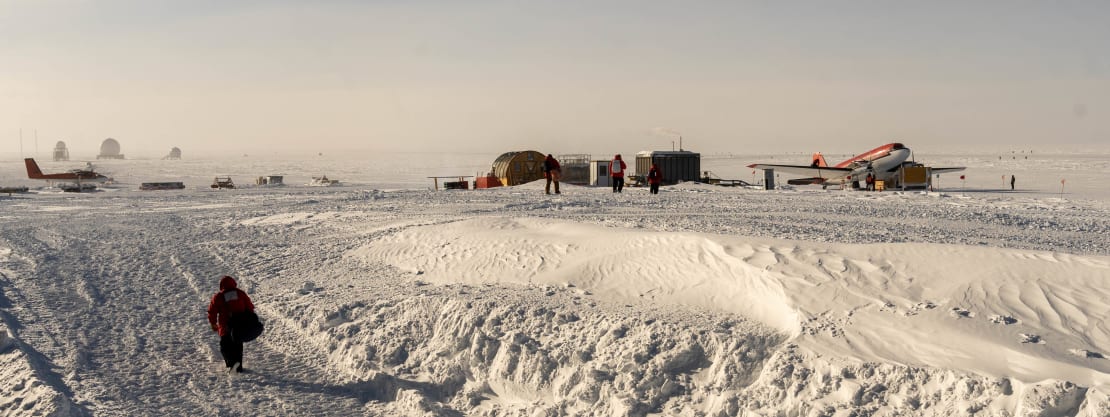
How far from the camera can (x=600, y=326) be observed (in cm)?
905

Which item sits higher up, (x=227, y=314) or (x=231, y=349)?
(x=227, y=314)

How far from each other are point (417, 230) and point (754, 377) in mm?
10582

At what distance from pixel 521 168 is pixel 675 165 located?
9.60m

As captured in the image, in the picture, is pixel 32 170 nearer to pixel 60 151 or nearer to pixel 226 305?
pixel 226 305

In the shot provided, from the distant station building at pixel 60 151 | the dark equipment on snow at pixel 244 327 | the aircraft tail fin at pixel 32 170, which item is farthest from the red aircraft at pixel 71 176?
the distant station building at pixel 60 151

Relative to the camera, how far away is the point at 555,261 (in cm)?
1252

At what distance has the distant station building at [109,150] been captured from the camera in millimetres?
181625

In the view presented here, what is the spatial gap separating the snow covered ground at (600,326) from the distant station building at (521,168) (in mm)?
28781

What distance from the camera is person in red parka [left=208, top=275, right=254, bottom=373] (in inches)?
356

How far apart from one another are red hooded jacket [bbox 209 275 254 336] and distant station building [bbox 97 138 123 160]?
203797 mm

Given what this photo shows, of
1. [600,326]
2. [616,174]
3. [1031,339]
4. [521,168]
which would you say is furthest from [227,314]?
[521,168]

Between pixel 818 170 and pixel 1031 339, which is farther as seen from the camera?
pixel 818 170

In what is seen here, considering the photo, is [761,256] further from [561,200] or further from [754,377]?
[561,200]

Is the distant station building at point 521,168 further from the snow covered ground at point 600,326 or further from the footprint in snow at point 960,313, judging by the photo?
the footprint in snow at point 960,313
